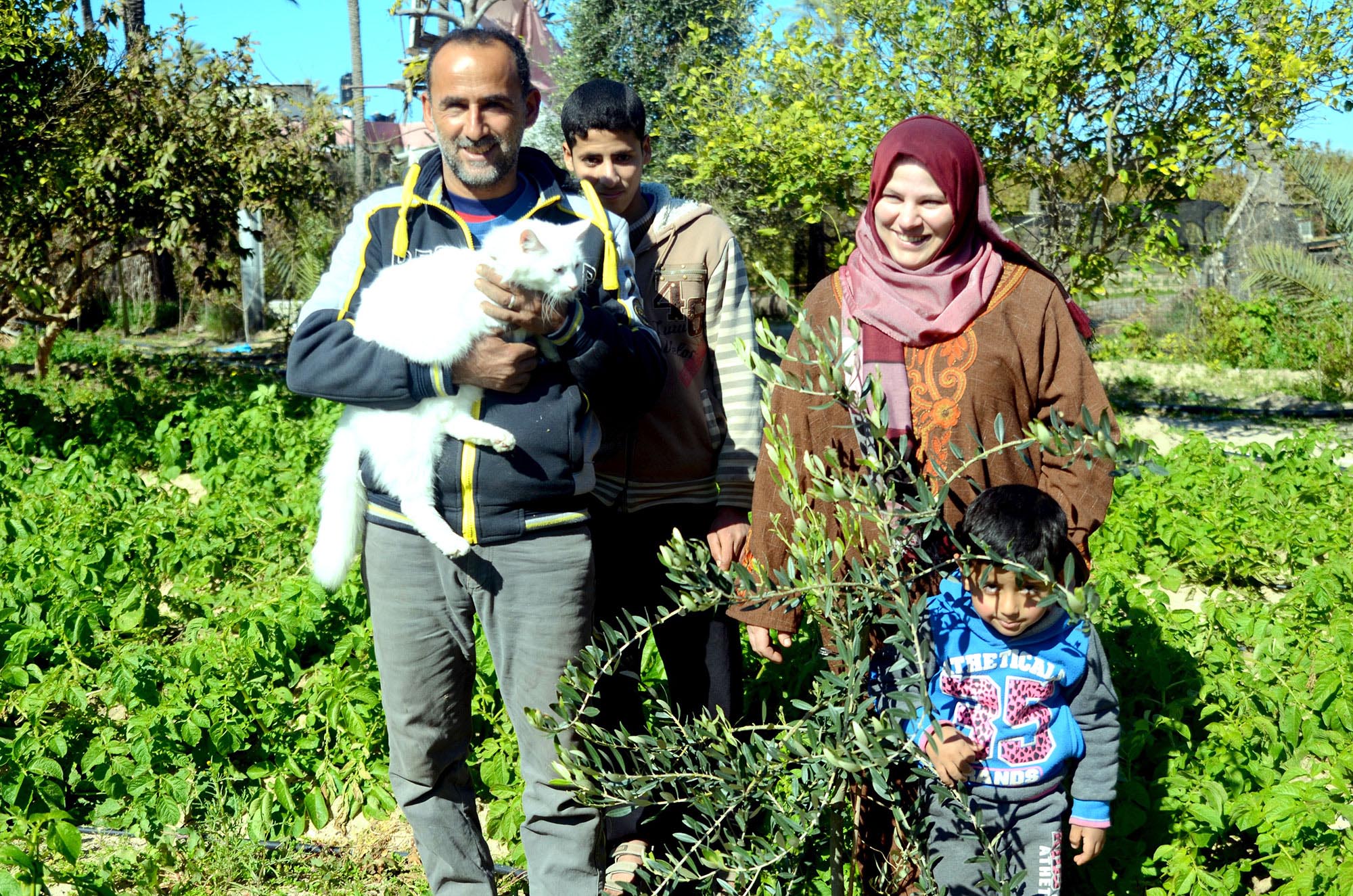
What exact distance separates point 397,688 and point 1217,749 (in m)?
2.10

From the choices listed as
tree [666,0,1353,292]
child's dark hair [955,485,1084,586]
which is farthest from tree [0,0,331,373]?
child's dark hair [955,485,1084,586]

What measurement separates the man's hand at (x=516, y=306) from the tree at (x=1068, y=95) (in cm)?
526

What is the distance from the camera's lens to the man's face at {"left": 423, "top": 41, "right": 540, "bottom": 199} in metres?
2.35

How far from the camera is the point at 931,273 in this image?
227cm

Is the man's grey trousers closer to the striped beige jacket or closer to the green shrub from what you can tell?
the striped beige jacket

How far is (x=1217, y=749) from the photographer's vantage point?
9.59 feet

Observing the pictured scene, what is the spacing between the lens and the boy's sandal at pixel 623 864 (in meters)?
2.86

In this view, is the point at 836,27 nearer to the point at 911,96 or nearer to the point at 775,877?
the point at 911,96

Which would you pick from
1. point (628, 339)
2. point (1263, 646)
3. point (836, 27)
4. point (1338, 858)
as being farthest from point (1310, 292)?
point (628, 339)

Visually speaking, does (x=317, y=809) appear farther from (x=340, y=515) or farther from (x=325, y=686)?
(x=340, y=515)

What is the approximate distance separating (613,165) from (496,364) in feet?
2.20

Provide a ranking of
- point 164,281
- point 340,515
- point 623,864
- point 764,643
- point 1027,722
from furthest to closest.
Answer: point 164,281 → point 623,864 → point 340,515 → point 764,643 → point 1027,722

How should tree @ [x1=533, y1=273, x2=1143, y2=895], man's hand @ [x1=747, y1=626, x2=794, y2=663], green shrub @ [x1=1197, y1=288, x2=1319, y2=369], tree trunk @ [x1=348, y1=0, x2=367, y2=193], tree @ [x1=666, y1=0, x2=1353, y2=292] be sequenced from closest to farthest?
tree @ [x1=533, y1=273, x2=1143, y2=895] → man's hand @ [x1=747, y1=626, x2=794, y2=663] → tree @ [x1=666, y1=0, x2=1353, y2=292] → green shrub @ [x1=1197, y1=288, x2=1319, y2=369] → tree trunk @ [x1=348, y1=0, x2=367, y2=193]

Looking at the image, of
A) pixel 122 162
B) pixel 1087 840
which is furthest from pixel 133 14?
pixel 1087 840
